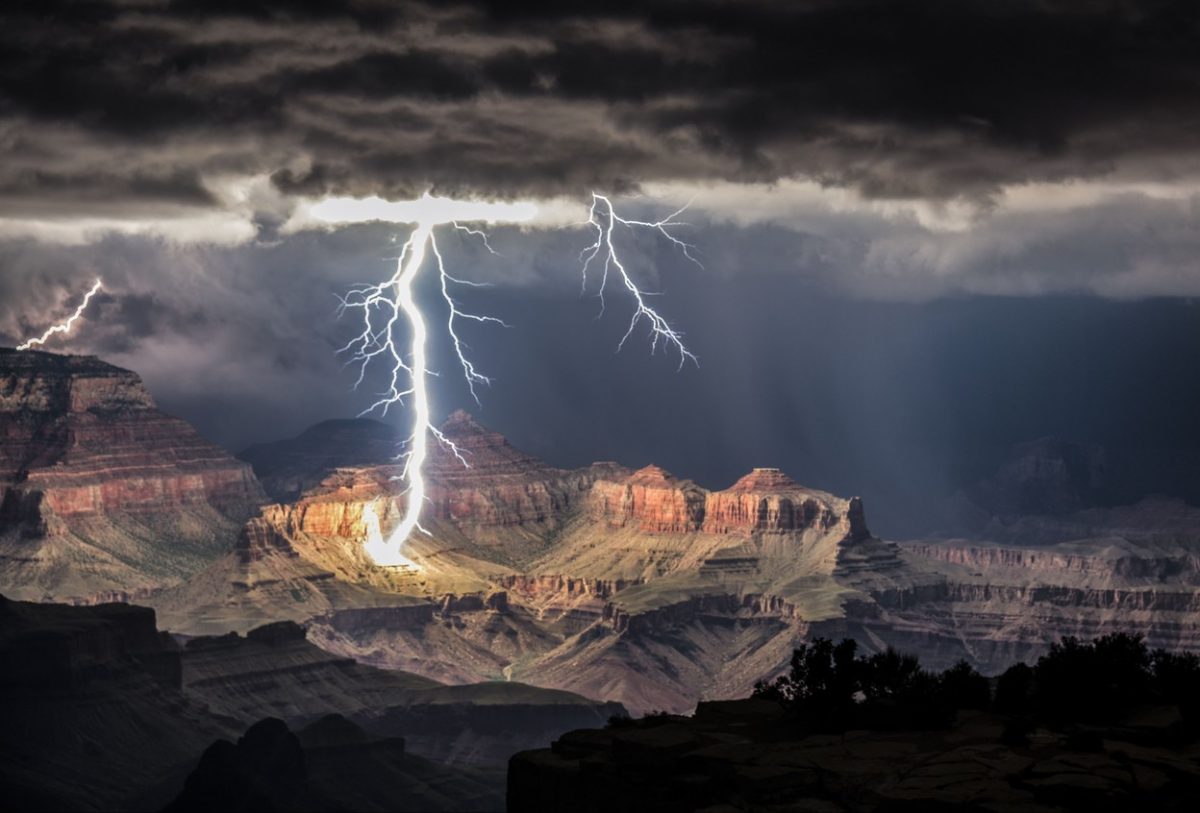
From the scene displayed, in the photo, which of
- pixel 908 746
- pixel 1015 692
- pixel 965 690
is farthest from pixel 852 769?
pixel 965 690

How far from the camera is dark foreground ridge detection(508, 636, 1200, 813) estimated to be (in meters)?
61.6

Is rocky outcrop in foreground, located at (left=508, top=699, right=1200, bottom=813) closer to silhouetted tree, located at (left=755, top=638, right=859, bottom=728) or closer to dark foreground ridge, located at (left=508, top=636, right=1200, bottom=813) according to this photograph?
dark foreground ridge, located at (left=508, top=636, right=1200, bottom=813)

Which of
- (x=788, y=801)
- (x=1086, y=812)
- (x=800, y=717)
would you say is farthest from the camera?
(x=800, y=717)

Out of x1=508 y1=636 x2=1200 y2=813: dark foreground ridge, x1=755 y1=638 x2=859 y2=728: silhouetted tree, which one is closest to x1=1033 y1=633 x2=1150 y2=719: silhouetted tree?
x1=508 y1=636 x2=1200 y2=813: dark foreground ridge

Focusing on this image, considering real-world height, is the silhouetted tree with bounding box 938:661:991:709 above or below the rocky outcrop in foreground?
above

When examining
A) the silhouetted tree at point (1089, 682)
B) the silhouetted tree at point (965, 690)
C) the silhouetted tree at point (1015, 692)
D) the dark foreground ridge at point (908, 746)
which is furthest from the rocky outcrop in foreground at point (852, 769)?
the silhouetted tree at point (965, 690)

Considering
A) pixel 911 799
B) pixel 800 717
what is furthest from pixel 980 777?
pixel 800 717

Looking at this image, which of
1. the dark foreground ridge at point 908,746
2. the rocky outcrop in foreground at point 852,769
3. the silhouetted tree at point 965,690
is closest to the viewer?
the rocky outcrop in foreground at point 852,769

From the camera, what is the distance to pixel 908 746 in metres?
69.1

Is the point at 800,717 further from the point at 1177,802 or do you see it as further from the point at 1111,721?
the point at 1177,802

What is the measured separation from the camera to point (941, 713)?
7281 cm

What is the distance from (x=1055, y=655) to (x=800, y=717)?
8.12 meters

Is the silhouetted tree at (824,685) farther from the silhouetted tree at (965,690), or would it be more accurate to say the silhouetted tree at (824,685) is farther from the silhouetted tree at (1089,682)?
the silhouetted tree at (1089,682)

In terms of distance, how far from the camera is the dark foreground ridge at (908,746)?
61.6 metres
